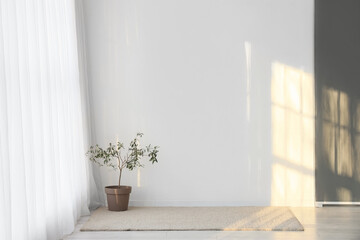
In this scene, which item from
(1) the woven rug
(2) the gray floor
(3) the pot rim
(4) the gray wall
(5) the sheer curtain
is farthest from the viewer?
(4) the gray wall

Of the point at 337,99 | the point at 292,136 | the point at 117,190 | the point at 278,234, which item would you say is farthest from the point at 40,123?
the point at 337,99

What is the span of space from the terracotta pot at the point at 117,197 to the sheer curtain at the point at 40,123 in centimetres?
25

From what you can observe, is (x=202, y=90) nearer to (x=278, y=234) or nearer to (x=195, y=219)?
(x=195, y=219)

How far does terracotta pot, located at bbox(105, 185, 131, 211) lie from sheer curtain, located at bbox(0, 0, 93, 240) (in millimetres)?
248

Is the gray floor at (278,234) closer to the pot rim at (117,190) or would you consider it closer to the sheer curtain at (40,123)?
the sheer curtain at (40,123)

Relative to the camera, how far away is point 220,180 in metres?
5.65

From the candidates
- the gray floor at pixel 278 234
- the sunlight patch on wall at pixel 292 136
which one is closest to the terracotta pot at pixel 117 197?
the gray floor at pixel 278 234

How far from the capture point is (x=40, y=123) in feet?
13.1

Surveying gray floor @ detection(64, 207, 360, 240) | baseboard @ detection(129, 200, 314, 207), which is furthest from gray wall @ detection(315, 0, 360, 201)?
gray floor @ detection(64, 207, 360, 240)

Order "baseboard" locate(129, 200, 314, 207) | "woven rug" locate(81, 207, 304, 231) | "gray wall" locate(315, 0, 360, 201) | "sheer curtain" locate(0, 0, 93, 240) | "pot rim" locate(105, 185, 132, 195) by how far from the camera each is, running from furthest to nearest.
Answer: "baseboard" locate(129, 200, 314, 207) → "gray wall" locate(315, 0, 360, 201) → "pot rim" locate(105, 185, 132, 195) → "woven rug" locate(81, 207, 304, 231) → "sheer curtain" locate(0, 0, 93, 240)

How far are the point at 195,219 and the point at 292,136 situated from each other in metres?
1.38

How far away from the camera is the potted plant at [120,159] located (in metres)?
5.32

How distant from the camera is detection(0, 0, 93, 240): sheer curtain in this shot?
333cm

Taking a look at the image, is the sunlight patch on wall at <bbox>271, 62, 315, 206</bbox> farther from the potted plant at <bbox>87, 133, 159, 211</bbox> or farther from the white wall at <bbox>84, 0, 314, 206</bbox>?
the potted plant at <bbox>87, 133, 159, 211</bbox>
